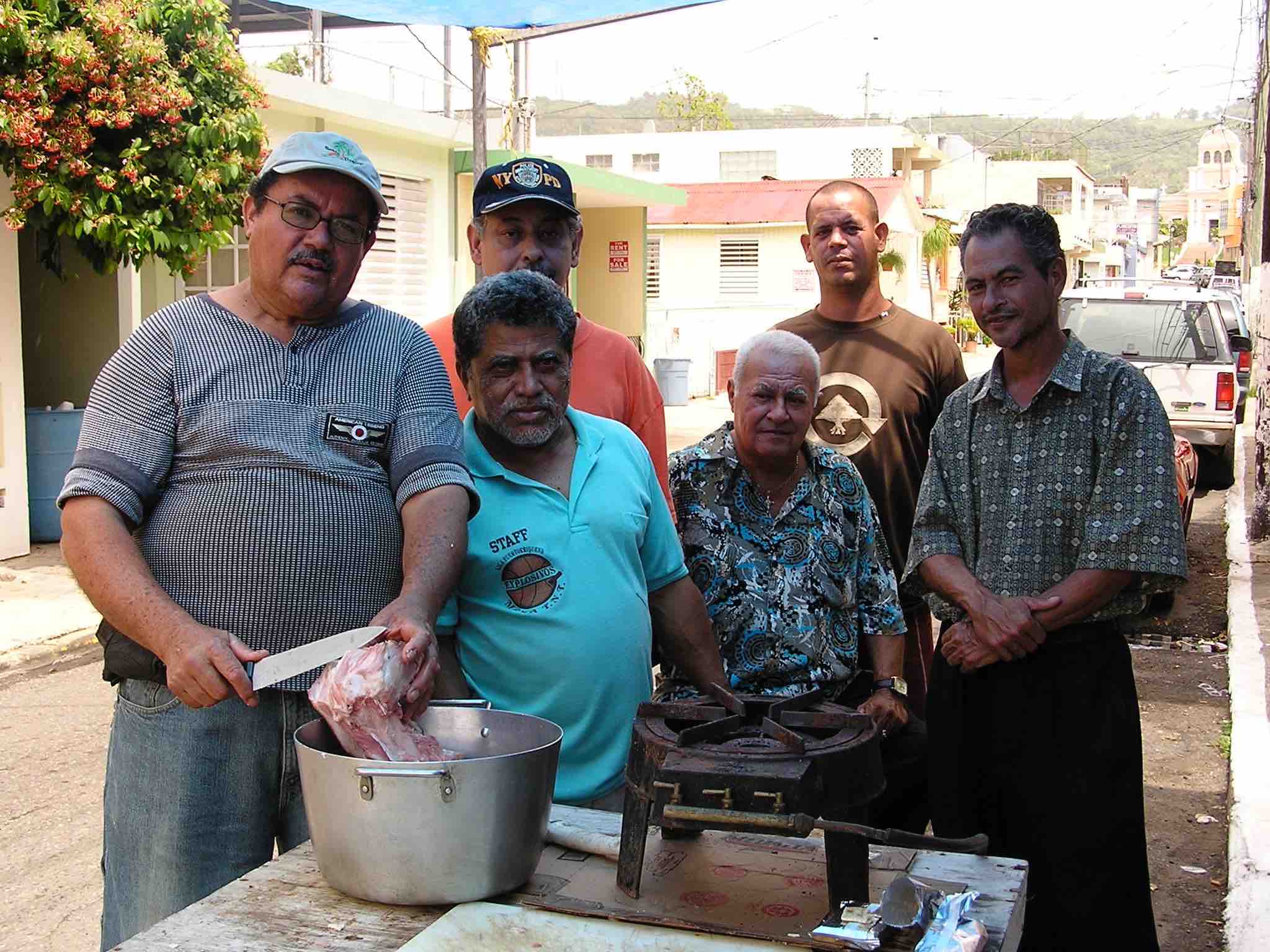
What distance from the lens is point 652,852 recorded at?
90.4 inches

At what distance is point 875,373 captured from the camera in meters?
4.10

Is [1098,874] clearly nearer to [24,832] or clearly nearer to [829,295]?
[829,295]

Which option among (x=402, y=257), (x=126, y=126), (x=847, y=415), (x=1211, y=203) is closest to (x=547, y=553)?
(x=847, y=415)

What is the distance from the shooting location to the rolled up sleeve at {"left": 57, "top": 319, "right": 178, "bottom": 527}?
225 cm

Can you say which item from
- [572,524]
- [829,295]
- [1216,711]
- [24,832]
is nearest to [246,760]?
[572,524]

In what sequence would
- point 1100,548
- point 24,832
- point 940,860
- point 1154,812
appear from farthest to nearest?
1. point 1154,812
2. point 24,832
3. point 1100,548
4. point 940,860

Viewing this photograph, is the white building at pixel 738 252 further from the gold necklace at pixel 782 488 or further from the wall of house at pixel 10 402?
the gold necklace at pixel 782 488

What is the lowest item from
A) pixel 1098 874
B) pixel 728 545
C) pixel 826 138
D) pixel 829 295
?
pixel 1098 874

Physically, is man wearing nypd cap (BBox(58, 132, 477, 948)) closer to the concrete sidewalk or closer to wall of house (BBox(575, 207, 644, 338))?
the concrete sidewalk

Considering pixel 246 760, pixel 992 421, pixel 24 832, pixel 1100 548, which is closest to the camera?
pixel 246 760

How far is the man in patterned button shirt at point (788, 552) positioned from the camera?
3131 millimetres

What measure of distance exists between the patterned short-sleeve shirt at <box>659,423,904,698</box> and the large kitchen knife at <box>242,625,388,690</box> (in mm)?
1157

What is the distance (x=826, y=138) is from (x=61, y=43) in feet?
113

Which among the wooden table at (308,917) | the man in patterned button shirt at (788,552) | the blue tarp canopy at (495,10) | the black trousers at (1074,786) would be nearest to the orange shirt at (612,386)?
the man in patterned button shirt at (788,552)
